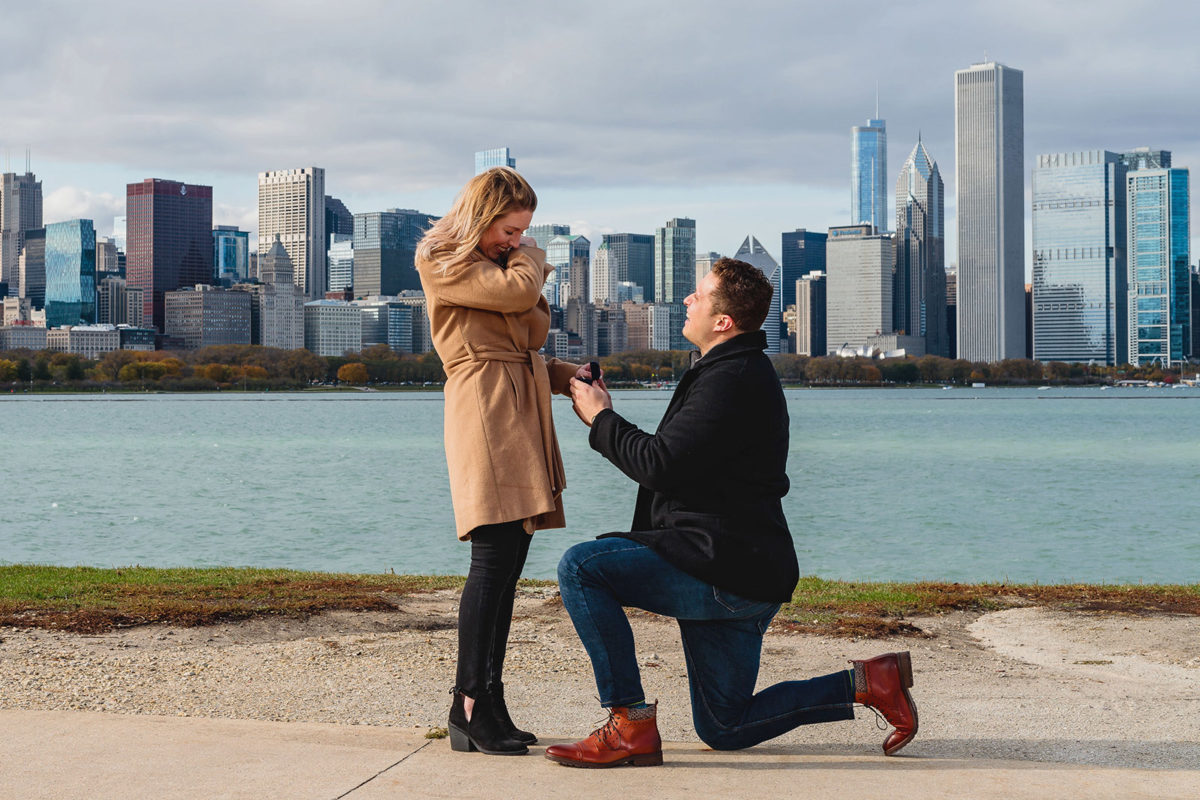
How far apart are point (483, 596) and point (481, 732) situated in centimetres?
49

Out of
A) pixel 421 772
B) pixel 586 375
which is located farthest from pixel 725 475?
pixel 421 772

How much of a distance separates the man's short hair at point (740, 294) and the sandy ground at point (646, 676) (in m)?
1.67

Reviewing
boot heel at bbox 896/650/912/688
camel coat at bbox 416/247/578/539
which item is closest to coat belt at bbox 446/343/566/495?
camel coat at bbox 416/247/578/539

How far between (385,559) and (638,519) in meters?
17.1

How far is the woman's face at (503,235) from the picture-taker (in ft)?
15.3

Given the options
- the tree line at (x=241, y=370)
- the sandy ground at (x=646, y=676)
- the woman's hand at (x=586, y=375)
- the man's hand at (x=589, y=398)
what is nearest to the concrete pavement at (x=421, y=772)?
the sandy ground at (x=646, y=676)

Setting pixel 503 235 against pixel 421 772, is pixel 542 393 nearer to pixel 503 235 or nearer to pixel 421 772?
pixel 503 235

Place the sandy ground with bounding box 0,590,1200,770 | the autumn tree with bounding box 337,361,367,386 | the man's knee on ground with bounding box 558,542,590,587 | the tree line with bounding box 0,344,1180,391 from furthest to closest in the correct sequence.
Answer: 1. the autumn tree with bounding box 337,361,367,386
2. the tree line with bounding box 0,344,1180,391
3. the sandy ground with bounding box 0,590,1200,770
4. the man's knee on ground with bounding box 558,542,590,587

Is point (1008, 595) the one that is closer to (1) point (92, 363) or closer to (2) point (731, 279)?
(2) point (731, 279)

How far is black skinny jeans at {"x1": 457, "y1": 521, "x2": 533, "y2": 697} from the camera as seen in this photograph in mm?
4594

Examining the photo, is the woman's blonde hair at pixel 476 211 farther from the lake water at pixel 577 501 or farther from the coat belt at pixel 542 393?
the lake water at pixel 577 501

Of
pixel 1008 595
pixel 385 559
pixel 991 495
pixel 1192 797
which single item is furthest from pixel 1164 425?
pixel 1192 797

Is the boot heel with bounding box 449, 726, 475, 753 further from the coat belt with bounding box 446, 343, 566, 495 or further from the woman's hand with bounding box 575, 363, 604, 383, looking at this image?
the woman's hand with bounding box 575, 363, 604, 383

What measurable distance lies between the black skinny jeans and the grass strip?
3.52 meters
